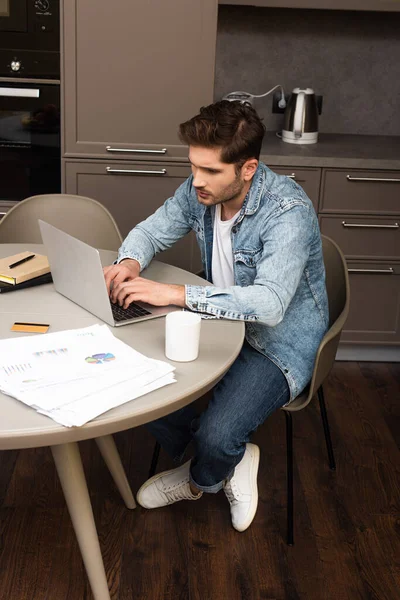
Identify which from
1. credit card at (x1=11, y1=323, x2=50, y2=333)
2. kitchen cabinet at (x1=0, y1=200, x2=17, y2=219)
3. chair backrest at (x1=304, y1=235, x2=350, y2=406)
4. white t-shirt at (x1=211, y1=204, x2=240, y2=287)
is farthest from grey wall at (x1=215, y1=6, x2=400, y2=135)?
credit card at (x1=11, y1=323, x2=50, y2=333)

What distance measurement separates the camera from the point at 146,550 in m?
2.15

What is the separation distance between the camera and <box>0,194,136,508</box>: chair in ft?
9.29

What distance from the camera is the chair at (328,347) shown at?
6.82 feet

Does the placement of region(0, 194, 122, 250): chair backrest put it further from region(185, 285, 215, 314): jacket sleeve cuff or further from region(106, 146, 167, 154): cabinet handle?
region(185, 285, 215, 314): jacket sleeve cuff

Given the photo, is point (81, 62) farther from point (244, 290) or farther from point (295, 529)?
point (295, 529)

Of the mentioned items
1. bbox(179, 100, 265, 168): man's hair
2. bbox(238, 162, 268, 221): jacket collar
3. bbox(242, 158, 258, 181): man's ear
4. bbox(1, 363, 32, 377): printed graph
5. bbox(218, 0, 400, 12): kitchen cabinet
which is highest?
bbox(218, 0, 400, 12): kitchen cabinet

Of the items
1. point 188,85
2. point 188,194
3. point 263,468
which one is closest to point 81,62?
point 188,85

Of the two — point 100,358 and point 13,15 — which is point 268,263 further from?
point 13,15

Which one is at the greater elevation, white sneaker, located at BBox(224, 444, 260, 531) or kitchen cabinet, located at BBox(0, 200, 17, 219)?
kitchen cabinet, located at BBox(0, 200, 17, 219)

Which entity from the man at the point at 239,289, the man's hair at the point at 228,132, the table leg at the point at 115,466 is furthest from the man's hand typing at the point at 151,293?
the table leg at the point at 115,466

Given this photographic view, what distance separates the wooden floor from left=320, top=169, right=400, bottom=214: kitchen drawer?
1059 mm

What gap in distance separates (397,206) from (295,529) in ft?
5.38

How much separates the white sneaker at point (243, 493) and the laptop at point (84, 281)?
0.62 m

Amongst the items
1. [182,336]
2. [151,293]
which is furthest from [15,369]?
[151,293]
